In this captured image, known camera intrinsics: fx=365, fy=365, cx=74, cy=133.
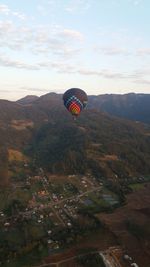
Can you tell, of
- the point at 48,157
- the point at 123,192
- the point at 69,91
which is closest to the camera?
the point at 69,91

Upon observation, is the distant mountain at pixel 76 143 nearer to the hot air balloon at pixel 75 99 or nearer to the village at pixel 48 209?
the village at pixel 48 209

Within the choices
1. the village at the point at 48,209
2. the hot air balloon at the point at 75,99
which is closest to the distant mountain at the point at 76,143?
the village at the point at 48,209

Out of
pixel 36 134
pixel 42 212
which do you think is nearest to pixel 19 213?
pixel 42 212

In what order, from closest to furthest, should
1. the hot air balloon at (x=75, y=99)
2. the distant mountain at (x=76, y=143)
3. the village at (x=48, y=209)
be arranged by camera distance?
the village at (x=48, y=209), the hot air balloon at (x=75, y=99), the distant mountain at (x=76, y=143)

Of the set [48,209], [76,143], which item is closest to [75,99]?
[48,209]

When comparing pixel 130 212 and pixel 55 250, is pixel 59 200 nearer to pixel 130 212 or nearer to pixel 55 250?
pixel 130 212

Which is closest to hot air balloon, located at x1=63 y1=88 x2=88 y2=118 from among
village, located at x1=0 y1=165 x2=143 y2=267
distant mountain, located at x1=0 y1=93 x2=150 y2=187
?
village, located at x1=0 y1=165 x2=143 y2=267

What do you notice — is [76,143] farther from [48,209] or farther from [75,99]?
[48,209]

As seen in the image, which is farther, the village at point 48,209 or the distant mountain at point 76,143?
the distant mountain at point 76,143
